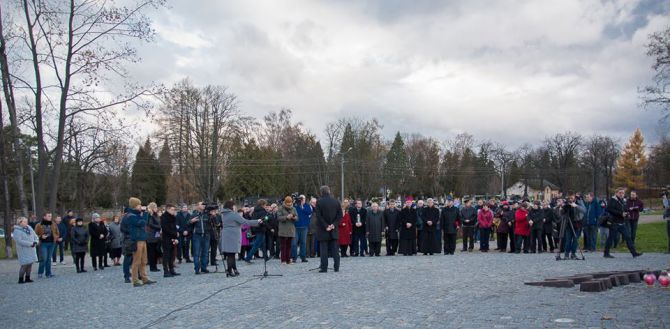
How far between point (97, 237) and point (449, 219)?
39.3ft

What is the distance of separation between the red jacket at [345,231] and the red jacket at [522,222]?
5885 mm

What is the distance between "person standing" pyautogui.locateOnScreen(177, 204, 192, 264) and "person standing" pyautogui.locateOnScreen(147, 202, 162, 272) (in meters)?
0.74

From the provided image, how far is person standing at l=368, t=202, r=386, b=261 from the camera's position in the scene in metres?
20.7

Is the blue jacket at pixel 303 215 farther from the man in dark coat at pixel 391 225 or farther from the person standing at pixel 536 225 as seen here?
the person standing at pixel 536 225

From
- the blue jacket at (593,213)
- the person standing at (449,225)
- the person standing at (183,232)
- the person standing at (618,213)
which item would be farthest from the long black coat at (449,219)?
the person standing at (183,232)

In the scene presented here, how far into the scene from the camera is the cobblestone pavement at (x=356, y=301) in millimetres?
7866

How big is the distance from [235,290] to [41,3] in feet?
58.4

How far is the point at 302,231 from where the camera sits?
61.7 feet

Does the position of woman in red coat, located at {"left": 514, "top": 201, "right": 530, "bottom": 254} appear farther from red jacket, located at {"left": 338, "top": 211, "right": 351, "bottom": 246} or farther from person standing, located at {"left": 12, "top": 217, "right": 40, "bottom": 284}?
person standing, located at {"left": 12, "top": 217, "right": 40, "bottom": 284}

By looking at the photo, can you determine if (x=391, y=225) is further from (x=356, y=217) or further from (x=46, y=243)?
(x=46, y=243)

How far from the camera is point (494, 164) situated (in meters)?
95.7

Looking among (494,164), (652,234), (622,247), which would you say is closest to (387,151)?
(494,164)

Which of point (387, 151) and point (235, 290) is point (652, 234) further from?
point (387, 151)

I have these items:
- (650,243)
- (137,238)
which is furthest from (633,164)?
(137,238)
